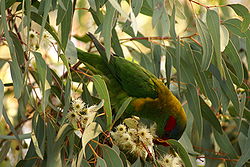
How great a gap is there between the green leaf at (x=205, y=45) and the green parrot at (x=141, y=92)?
0.56 meters

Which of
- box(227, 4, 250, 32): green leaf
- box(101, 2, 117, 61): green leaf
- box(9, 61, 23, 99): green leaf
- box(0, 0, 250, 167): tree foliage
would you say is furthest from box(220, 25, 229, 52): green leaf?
box(9, 61, 23, 99): green leaf

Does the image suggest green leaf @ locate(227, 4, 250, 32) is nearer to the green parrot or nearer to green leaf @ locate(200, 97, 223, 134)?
green leaf @ locate(200, 97, 223, 134)

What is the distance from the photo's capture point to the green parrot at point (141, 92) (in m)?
2.33

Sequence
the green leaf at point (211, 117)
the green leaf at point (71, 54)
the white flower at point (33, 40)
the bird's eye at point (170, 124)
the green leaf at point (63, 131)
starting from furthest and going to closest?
the bird's eye at point (170, 124) < the green leaf at point (211, 117) < the white flower at point (33, 40) < the green leaf at point (71, 54) < the green leaf at point (63, 131)

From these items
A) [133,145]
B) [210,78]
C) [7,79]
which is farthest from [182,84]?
[7,79]

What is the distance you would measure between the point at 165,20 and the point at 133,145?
500 mm

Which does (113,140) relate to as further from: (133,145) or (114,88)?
(114,88)

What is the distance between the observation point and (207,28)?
181cm

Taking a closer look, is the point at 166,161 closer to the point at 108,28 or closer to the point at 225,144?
the point at 225,144

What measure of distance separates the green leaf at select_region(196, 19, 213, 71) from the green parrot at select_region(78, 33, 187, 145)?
0.56 meters

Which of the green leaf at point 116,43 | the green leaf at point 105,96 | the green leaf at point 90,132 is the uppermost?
the green leaf at point 116,43

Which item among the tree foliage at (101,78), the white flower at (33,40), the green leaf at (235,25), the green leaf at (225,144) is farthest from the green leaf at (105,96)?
the green leaf at (225,144)

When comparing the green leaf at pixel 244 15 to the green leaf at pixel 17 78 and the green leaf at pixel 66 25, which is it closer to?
the green leaf at pixel 66 25

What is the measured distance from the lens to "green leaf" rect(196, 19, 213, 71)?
1721 mm
